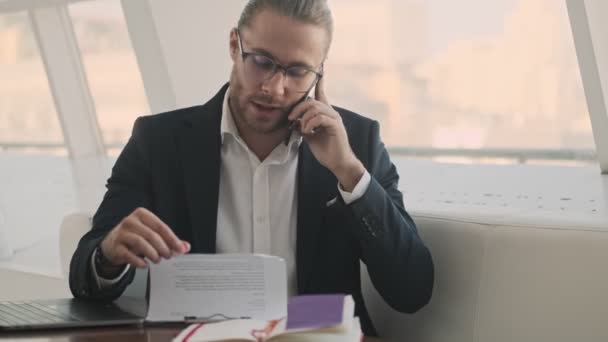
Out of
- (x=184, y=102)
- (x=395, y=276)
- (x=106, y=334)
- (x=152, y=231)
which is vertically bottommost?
(x=395, y=276)

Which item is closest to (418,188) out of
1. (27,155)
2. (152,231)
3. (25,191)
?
(152,231)

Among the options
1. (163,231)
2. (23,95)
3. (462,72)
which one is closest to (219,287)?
(163,231)

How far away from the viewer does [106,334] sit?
1381mm

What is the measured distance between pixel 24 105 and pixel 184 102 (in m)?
2.24

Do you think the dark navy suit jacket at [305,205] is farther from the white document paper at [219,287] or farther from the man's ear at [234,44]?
the white document paper at [219,287]

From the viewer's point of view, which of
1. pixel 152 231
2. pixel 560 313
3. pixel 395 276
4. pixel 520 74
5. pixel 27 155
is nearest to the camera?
pixel 152 231

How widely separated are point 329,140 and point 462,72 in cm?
198

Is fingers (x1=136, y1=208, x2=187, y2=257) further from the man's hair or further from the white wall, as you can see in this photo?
the white wall

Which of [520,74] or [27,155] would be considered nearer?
[520,74]

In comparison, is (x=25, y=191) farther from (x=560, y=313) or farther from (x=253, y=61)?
(x=560, y=313)

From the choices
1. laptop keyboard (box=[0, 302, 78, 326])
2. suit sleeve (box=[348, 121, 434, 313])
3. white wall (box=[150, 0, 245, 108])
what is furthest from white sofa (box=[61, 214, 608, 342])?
white wall (box=[150, 0, 245, 108])

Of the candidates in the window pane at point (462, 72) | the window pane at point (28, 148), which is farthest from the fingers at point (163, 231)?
the window pane at point (28, 148)

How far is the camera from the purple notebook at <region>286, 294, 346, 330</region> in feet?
3.85

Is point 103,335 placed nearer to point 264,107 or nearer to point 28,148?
point 264,107
